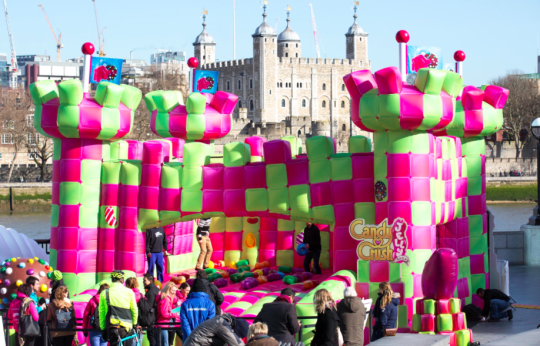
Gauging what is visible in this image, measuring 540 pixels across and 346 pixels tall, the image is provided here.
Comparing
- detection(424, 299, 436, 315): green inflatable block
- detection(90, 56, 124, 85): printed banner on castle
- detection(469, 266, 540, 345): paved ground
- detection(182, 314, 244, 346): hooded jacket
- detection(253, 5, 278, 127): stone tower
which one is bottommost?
detection(469, 266, 540, 345): paved ground

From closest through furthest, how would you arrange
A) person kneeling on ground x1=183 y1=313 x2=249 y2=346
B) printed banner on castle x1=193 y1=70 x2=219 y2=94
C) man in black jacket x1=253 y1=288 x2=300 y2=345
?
person kneeling on ground x1=183 y1=313 x2=249 y2=346 → man in black jacket x1=253 y1=288 x2=300 y2=345 → printed banner on castle x1=193 y1=70 x2=219 y2=94

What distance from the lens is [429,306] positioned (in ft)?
36.8

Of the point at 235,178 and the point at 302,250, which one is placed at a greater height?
the point at 235,178

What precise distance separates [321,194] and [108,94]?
3659mm

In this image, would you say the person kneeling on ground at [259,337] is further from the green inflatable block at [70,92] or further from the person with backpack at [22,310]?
the green inflatable block at [70,92]

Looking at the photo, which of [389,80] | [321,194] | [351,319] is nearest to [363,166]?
[321,194]

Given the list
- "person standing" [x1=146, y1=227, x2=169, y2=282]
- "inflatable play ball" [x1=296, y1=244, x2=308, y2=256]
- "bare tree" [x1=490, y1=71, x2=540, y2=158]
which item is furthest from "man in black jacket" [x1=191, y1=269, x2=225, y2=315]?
"bare tree" [x1=490, y1=71, x2=540, y2=158]

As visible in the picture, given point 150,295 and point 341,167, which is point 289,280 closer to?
point 341,167

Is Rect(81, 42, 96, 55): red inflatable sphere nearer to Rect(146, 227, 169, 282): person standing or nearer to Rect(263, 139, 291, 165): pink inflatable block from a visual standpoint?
Rect(146, 227, 169, 282): person standing

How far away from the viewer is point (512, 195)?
60281 mm

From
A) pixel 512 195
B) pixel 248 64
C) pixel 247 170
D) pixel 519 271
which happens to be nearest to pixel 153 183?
pixel 247 170

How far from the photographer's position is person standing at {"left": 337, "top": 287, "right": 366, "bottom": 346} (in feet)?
28.9

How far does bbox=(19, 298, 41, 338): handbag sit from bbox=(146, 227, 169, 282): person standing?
14.1 ft

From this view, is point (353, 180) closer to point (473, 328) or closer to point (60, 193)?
point (473, 328)
